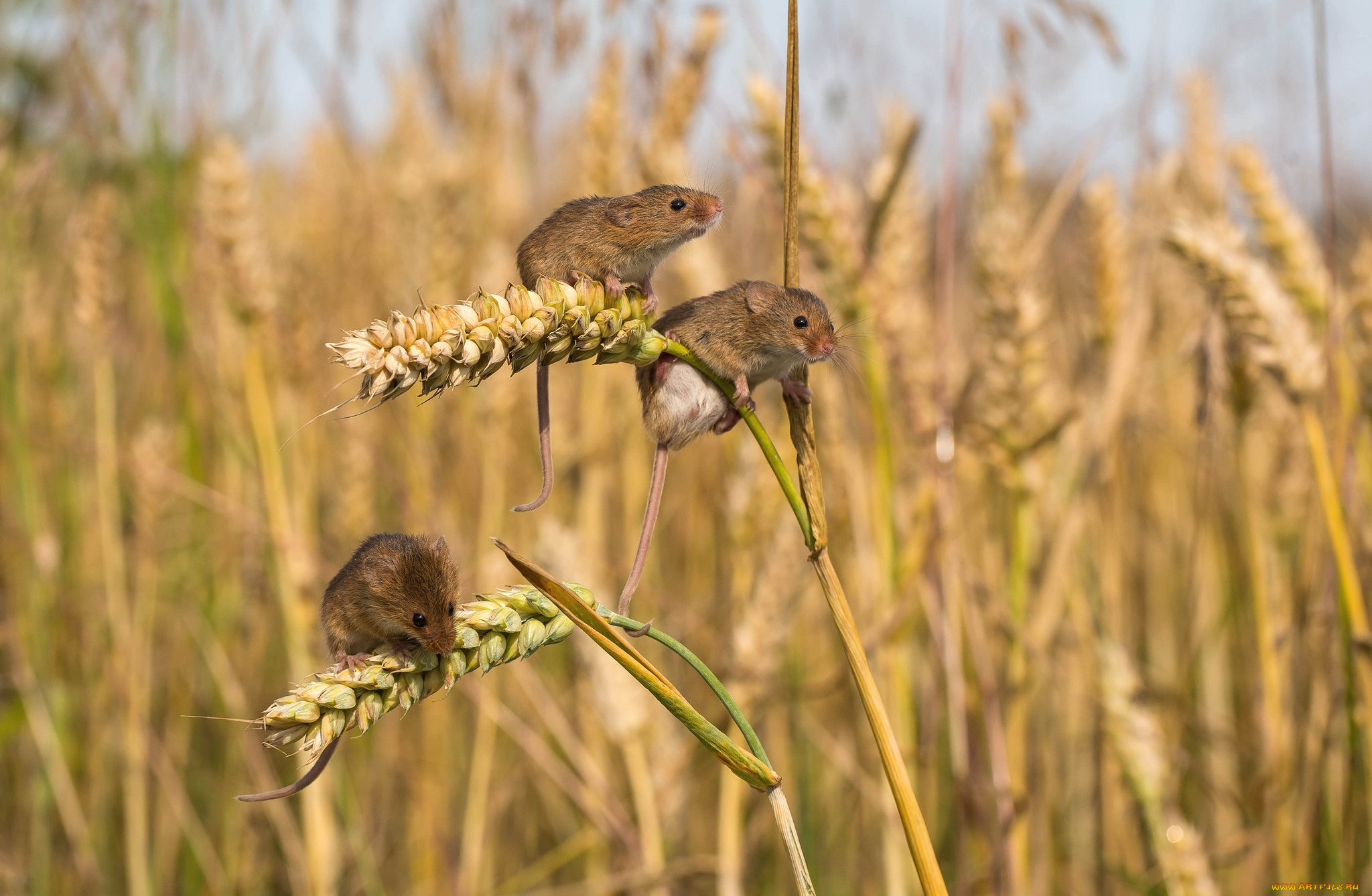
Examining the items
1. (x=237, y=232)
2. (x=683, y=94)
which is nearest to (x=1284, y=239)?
(x=683, y=94)

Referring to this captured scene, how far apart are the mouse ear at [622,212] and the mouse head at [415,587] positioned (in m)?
0.56

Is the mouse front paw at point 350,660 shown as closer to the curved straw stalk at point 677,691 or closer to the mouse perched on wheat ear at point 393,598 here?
the mouse perched on wheat ear at point 393,598


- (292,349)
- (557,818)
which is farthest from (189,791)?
(292,349)

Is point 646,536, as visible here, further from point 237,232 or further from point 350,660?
point 237,232

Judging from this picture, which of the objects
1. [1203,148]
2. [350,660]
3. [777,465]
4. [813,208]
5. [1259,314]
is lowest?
[350,660]

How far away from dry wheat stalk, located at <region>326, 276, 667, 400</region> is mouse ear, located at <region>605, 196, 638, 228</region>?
0.43m

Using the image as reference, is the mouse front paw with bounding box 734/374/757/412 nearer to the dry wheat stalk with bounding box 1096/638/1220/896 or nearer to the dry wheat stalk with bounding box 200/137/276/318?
the dry wheat stalk with bounding box 1096/638/1220/896

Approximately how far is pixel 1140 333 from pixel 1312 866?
4.17ft

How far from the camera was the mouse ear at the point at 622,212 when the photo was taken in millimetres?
1566

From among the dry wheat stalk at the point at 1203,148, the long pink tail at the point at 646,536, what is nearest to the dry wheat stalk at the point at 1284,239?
the dry wheat stalk at the point at 1203,148

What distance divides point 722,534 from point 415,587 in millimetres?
2400

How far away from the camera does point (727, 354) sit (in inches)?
54.4

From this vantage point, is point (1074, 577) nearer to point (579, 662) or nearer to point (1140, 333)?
point (1140, 333)

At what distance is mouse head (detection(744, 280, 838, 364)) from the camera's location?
1424 millimetres
